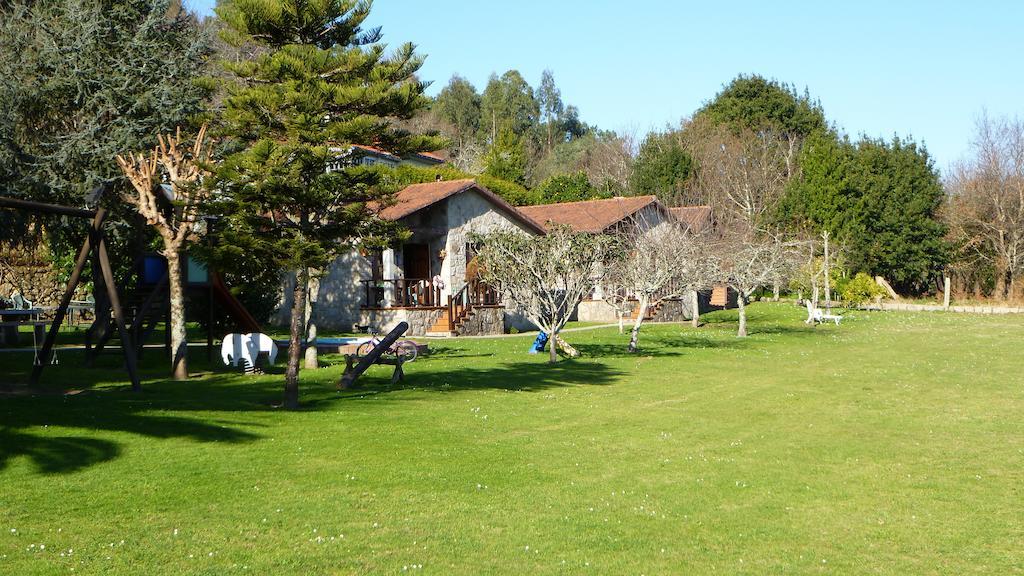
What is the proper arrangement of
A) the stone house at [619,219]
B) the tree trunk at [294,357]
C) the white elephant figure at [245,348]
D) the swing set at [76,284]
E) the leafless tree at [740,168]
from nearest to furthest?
1. the tree trunk at [294,357]
2. the swing set at [76,284]
3. the white elephant figure at [245,348]
4. the stone house at [619,219]
5. the leafless tree at [740,168]

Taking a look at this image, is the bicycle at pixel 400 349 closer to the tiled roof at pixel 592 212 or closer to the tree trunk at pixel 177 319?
the tree trunk at pixel 177 319

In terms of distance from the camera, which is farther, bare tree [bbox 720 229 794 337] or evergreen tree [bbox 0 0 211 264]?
bare tree [bbox 720 229 794 337]

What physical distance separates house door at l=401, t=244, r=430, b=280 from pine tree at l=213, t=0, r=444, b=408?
48.9 feet

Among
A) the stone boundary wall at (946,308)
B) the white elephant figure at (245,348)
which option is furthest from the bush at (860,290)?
the white elephant figure at (245,348)

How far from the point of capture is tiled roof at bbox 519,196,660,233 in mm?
43031

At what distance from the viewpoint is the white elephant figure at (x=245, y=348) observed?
21594 millimetres

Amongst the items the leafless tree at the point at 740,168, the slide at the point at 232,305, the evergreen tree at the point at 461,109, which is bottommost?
the slide at the point at 232,305

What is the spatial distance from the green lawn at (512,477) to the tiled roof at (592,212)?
2281 centimetres

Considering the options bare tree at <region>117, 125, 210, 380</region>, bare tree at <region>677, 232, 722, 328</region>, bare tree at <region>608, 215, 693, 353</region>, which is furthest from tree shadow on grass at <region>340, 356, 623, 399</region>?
bare tree at <region>677, 232, 722, 328</region>

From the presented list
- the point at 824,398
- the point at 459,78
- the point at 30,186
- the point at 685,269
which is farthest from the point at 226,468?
the point at 459,78

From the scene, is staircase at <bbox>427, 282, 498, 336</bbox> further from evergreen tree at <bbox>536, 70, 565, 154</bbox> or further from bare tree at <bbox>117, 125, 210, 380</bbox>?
evergreen tree at <bbox>536, 70, 565, 154</bbox>

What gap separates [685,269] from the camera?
100ft

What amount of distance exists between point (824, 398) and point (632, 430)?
5670mm

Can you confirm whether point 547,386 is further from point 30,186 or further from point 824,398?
point 30,186
